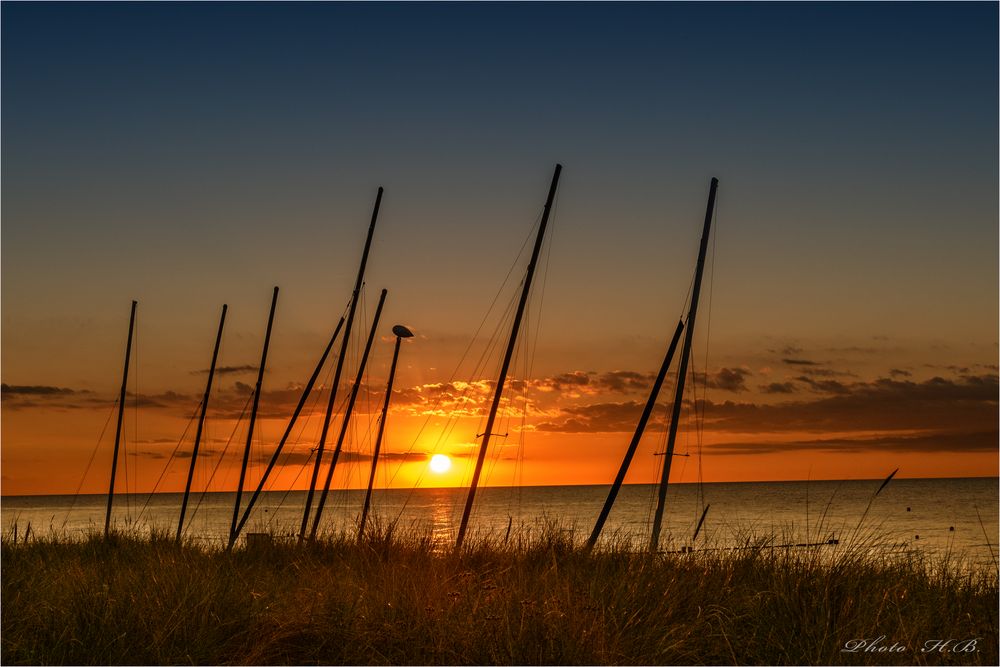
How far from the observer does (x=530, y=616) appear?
9117 millimetres

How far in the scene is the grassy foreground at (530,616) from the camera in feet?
30.2

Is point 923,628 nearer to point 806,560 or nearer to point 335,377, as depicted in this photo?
point 806,560

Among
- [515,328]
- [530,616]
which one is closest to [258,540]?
[515,328]

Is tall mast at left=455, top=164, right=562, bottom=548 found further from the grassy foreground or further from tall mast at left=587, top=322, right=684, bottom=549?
the grassy foreground

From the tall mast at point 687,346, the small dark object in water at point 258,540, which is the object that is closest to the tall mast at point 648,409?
the tall mast at point 687,346

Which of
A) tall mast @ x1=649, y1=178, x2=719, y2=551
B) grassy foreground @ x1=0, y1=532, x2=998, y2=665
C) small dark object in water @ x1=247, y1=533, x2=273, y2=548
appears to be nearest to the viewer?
grassy foreground @ x1=0, y1=532, x2=998, y2=665

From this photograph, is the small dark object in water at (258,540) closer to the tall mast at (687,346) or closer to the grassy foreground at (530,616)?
the grassy foreground at (530,616)

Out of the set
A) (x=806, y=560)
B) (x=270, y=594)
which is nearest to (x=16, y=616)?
(x=270, y=594)

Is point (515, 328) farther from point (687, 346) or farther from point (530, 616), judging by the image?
point (530, 616)

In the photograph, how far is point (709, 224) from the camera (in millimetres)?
20859

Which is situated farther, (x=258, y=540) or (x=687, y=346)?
(x=687, y=346)

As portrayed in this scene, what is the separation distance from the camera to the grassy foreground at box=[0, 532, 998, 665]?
920 centimetres

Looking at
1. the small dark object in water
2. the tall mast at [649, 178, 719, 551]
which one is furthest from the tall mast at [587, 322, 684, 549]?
the small dark object in water

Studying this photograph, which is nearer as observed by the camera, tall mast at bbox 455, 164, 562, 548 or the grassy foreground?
the grassy foreground
